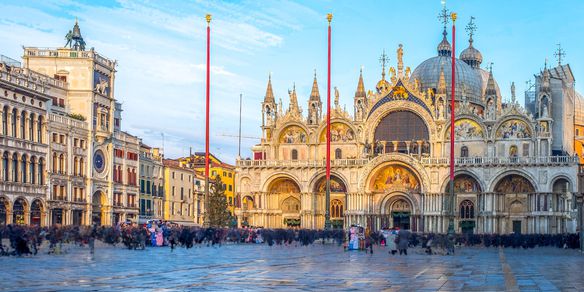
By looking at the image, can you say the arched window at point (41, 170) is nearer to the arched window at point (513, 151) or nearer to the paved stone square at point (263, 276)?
the paved stone square at point (263, 276)

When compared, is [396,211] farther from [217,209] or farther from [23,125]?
[23,125]

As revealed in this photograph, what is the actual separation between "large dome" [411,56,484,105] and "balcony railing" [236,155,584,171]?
13371mm

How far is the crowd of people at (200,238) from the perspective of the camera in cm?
3950

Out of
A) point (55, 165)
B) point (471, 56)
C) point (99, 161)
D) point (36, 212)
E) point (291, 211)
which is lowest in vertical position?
point (291, 211)

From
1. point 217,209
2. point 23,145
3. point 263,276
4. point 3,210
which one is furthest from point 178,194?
point 263,276

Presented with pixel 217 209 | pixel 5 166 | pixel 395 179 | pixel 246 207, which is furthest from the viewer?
pixel 217 209

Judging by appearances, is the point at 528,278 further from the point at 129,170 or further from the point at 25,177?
the point at 129,170

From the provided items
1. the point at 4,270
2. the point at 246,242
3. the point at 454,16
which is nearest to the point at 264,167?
the point at 246,242

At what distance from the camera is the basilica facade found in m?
78.9

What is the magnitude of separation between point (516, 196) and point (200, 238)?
36820mm

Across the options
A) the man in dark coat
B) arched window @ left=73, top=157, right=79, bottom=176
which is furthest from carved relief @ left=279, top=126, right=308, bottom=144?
the man in dark coat

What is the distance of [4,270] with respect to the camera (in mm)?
24453

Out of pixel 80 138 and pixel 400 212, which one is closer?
pixel 80 138

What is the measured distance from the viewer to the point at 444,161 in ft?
264
